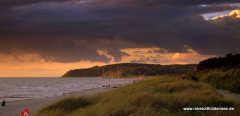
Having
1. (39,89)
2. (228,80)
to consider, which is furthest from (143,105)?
(39,89)

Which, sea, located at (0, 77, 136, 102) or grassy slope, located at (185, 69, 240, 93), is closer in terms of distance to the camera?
grassy slope, located at (185, 69, 240, 93)

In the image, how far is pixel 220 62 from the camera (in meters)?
41.4

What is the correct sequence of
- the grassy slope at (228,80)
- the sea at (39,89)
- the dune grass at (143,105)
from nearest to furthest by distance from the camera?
the dune grass at (143,105) → the grassy slope at (228,80) → the sea at (39,89)

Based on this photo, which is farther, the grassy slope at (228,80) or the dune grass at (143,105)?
the grassy slope at (228,80)

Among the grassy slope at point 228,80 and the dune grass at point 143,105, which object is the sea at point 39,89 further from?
the grassy slope at point 228,80

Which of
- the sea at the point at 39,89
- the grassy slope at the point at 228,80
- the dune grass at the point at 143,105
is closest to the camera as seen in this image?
the dune grass at the point at 143,105

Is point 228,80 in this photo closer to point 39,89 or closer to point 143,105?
point 143,105

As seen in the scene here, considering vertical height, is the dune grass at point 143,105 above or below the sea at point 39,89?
above

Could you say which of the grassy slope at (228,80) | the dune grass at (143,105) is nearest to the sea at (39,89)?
the dune grass at (143,105)

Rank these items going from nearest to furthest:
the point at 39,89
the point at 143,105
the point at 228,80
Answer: the point at 143,105 < the point at 228,80 < the point at 39,89

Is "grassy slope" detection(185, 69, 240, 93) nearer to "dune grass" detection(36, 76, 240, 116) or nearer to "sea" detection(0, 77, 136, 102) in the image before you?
"dune grass" detection(36, 76, 240, 116)

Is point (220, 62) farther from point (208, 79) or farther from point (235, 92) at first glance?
point (235, 92)

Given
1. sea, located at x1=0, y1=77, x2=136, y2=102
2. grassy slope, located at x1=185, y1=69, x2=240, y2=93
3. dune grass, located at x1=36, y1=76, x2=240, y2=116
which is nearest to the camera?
dune grass, located at x1=36, y1=76, x2=240, y2=116

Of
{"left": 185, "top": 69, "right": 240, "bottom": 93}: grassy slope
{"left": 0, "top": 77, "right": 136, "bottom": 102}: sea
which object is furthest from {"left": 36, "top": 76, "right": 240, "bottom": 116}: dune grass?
{"left": 0, "top": 77, "right": 136, "bottom": 102}: sea
